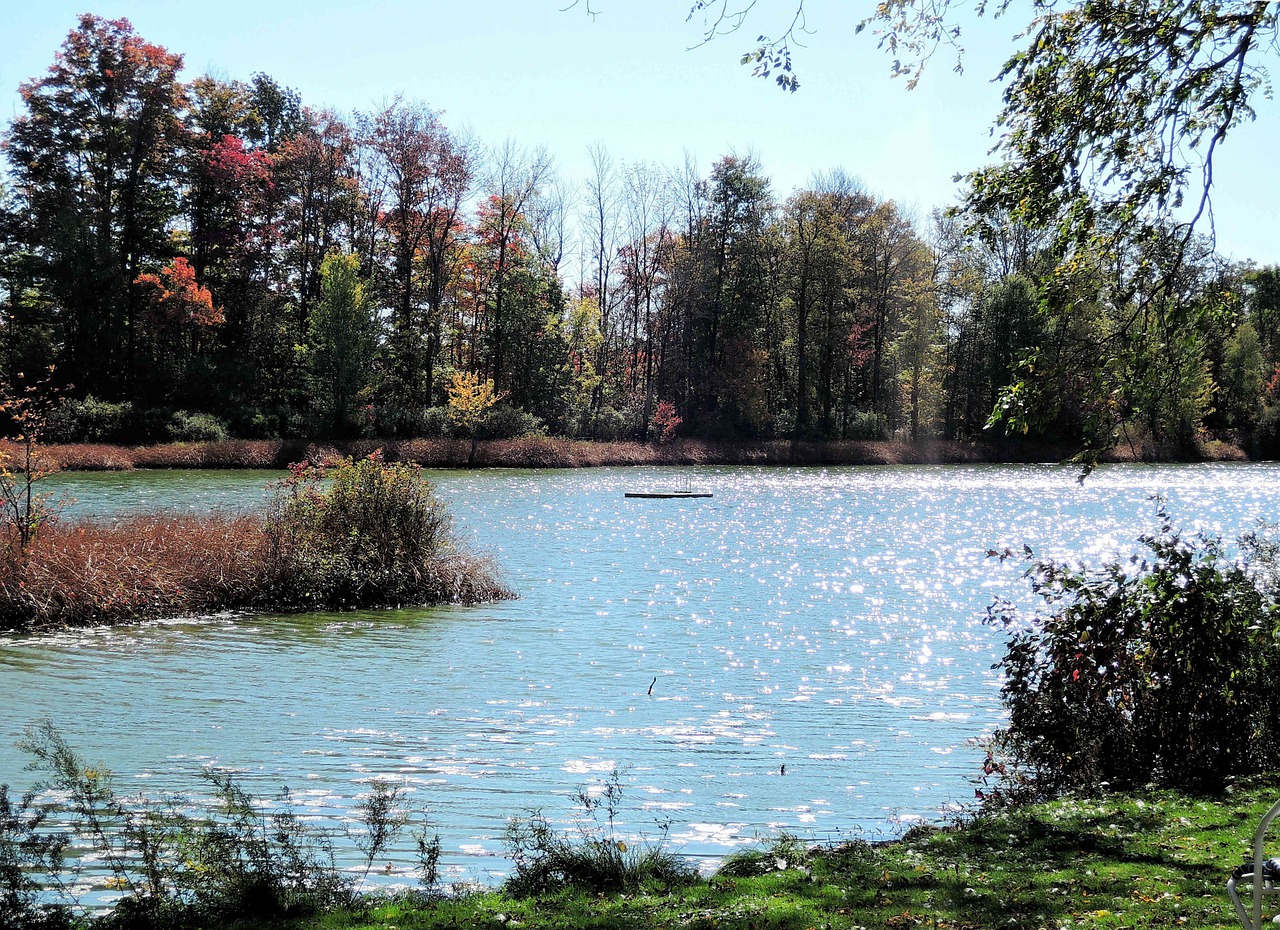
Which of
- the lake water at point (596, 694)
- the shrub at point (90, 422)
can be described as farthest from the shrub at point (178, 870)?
the shrub at point (90, 422)

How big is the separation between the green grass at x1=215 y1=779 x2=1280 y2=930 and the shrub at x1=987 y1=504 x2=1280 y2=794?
1527 millimetres

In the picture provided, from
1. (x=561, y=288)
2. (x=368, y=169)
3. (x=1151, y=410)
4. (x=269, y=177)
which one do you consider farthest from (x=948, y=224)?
(x=1151, y=410)

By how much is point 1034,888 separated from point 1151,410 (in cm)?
493

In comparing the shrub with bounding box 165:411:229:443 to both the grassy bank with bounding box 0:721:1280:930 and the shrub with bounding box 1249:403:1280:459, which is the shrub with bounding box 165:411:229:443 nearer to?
the grassy bank with bounding box 0:721:1280:930

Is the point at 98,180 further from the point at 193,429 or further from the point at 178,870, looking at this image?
the point at 178,870

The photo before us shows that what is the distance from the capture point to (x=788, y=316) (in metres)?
74.4

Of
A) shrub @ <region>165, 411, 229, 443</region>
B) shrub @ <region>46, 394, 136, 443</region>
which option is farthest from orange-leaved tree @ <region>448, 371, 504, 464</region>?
shrub @ <region>46, 394, 136, 443</region>

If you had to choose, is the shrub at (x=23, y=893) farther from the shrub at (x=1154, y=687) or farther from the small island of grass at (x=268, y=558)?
the small island of grass at (x=268, y=558)

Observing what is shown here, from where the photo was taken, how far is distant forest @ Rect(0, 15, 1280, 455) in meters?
54.6

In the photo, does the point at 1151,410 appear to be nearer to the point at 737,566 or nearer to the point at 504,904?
the point at 504,904

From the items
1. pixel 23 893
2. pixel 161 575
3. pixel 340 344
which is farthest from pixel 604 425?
pixel 23 893

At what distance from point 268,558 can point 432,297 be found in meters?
47.8

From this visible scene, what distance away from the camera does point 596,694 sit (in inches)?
510

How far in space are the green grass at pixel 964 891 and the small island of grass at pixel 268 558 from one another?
12.7 m
